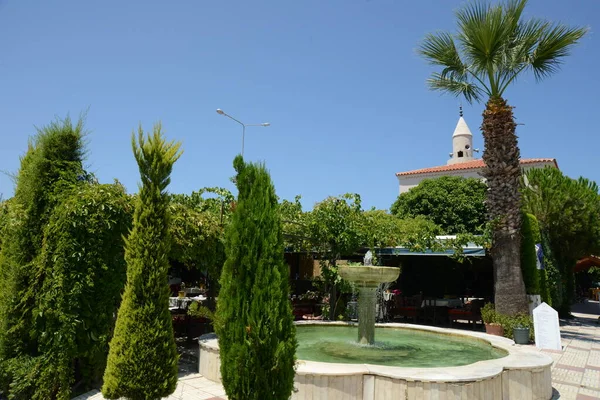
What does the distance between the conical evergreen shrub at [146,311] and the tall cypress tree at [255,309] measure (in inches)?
37.7

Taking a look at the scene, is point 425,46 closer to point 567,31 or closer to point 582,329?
point 567,31

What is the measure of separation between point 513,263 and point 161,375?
1119 cm

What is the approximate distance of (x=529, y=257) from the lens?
14.3 m

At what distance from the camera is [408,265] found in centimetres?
2109

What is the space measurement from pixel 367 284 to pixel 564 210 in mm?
13438

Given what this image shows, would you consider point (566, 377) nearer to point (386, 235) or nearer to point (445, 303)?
point (386, 235)

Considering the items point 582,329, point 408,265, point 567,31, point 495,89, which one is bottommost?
point 582,329

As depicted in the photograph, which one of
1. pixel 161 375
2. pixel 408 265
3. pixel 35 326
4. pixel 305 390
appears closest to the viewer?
pixel 161 375

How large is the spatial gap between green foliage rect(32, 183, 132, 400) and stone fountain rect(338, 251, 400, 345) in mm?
4478

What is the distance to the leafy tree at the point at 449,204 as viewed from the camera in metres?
34.7

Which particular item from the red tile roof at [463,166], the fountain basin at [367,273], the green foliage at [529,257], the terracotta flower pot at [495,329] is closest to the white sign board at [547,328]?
the terracotta flower pot at [495,329]

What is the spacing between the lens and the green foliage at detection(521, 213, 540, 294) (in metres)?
14.2

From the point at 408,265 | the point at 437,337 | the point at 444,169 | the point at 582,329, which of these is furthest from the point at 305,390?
the point at 444,169

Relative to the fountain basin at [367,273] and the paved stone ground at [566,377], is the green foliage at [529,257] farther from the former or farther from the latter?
the fountain basin at [367,273]
